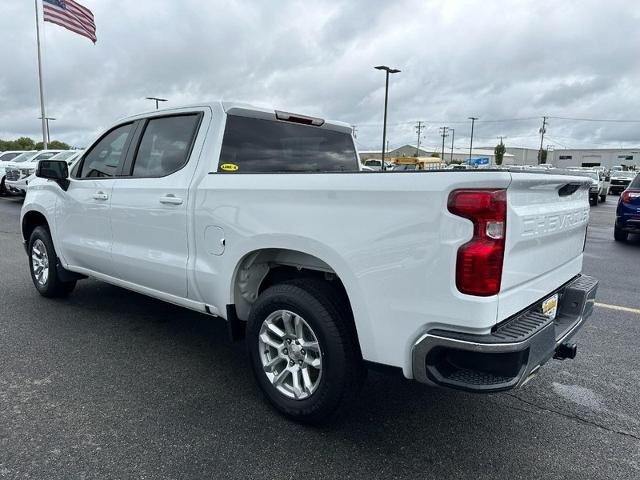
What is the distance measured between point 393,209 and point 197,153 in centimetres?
170

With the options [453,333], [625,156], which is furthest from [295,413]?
[625,156]

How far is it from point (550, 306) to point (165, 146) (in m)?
2.88

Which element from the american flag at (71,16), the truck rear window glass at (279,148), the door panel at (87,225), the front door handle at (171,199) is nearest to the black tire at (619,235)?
the truck rear window glass at (279,148)

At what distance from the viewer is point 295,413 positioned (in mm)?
2838

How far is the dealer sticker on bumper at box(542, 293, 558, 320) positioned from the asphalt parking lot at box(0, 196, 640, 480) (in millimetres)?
693

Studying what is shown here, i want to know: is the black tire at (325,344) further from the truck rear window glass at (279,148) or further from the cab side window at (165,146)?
the cab side window at (165,146)

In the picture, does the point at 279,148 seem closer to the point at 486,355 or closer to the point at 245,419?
the point at 245,419

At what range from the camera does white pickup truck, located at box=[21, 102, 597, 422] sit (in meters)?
2.18

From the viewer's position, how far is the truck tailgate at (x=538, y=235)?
2.24 metres

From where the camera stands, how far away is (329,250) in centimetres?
257

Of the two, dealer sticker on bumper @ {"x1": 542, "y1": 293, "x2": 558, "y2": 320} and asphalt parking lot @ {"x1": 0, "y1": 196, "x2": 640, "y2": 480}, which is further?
dealer sticker on bumper @ {"x1": 542, "y1": 293, "x2": 558, "y2": 320}

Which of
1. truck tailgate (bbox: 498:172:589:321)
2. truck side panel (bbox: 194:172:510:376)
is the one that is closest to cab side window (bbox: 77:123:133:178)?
truck side panel (bbox: 194:172:510:376)

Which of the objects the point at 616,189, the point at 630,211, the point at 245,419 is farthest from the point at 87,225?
the point at 616,189

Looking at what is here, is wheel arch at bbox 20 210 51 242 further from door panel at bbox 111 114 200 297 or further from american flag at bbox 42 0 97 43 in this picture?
american flag at bbox 42 0 97 43
